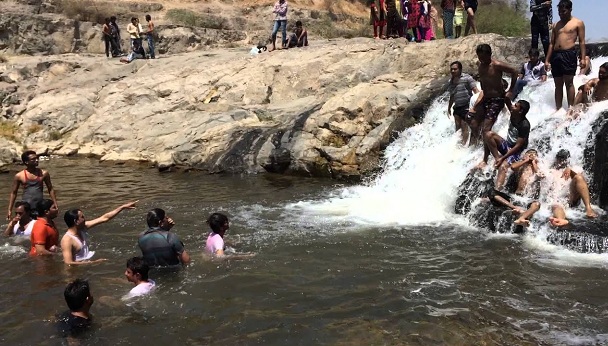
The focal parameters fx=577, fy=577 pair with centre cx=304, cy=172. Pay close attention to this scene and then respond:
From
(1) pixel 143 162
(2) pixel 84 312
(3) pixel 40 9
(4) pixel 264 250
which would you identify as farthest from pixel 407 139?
(3) pixel 40 9

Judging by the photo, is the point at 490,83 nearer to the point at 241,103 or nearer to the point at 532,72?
the point at 532,72

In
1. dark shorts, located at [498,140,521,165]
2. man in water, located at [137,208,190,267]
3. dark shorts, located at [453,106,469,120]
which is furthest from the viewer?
dark shorts, located at [453,106,469,120]

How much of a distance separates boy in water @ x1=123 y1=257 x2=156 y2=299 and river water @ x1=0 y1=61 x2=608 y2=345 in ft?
0.52

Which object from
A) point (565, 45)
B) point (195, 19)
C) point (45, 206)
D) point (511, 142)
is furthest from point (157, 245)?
point (195, 19)

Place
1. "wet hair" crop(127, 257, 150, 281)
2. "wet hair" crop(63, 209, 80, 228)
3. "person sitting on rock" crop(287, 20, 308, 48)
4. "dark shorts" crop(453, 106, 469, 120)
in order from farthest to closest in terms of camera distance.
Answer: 1. "person sitting on rock" crop(287, 20, 308, 48)
2. "dark shorts" crop(453, 106, 469, 120)
3. "wet hair" crop(63, 209, 80, 228)
4. "wet hair" crop(127, 257, 150, 281)

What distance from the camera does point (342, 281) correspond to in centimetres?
592

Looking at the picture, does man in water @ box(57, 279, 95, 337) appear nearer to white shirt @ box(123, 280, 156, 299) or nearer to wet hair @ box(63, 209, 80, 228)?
white shirt @ box(123, 280, 156, 299)

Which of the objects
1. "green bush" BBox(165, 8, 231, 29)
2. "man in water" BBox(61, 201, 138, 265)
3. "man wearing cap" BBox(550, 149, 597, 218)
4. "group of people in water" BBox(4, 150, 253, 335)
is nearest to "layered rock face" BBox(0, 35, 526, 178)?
"man wearing cap" BBox(550, 149, 597, 218)

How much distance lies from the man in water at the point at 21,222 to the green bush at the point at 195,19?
1613 cm

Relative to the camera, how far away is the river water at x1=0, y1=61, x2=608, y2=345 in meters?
4.76

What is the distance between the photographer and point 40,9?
21656 millimetres

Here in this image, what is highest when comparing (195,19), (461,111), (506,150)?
(195,19)

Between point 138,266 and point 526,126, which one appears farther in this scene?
point 526,126

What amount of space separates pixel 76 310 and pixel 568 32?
25.0ft
